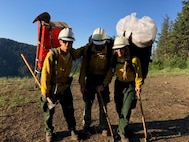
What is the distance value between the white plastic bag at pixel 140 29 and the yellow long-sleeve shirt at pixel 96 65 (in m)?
0.59

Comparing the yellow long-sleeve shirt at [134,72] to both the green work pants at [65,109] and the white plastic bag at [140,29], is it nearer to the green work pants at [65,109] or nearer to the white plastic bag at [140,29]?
the white plastic bag at [140,29]

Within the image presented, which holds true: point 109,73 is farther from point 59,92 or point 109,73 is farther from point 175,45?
point 175,45

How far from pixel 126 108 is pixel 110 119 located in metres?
1.75

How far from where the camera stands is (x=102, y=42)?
576 centimetres

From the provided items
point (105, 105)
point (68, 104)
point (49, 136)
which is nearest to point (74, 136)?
point (49, 136)

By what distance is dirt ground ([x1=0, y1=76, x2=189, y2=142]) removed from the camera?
653 centimetres

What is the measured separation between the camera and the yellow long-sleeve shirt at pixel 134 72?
5.86m

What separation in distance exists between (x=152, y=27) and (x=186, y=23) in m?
41.6

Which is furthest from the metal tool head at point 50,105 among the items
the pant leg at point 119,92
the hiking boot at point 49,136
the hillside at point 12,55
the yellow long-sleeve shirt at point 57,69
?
the hillside at point 12,55

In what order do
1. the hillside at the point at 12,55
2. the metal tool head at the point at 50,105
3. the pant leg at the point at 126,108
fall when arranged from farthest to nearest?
the hillside at the point at 12,55
the pant leg at the point at 126,108
the metal tool head at the point at 50,105

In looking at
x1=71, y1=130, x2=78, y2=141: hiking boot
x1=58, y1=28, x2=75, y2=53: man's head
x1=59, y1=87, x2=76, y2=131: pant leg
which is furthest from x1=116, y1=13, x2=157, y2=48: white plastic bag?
x1=71, y1=130, x2=78, y2=141: hiking boot

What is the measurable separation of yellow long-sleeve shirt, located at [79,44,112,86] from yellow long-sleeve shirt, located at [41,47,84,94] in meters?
0.22

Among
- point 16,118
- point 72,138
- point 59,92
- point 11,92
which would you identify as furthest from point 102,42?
point 11,92

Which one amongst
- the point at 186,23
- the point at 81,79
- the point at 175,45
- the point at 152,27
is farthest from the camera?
the point at 175,45
